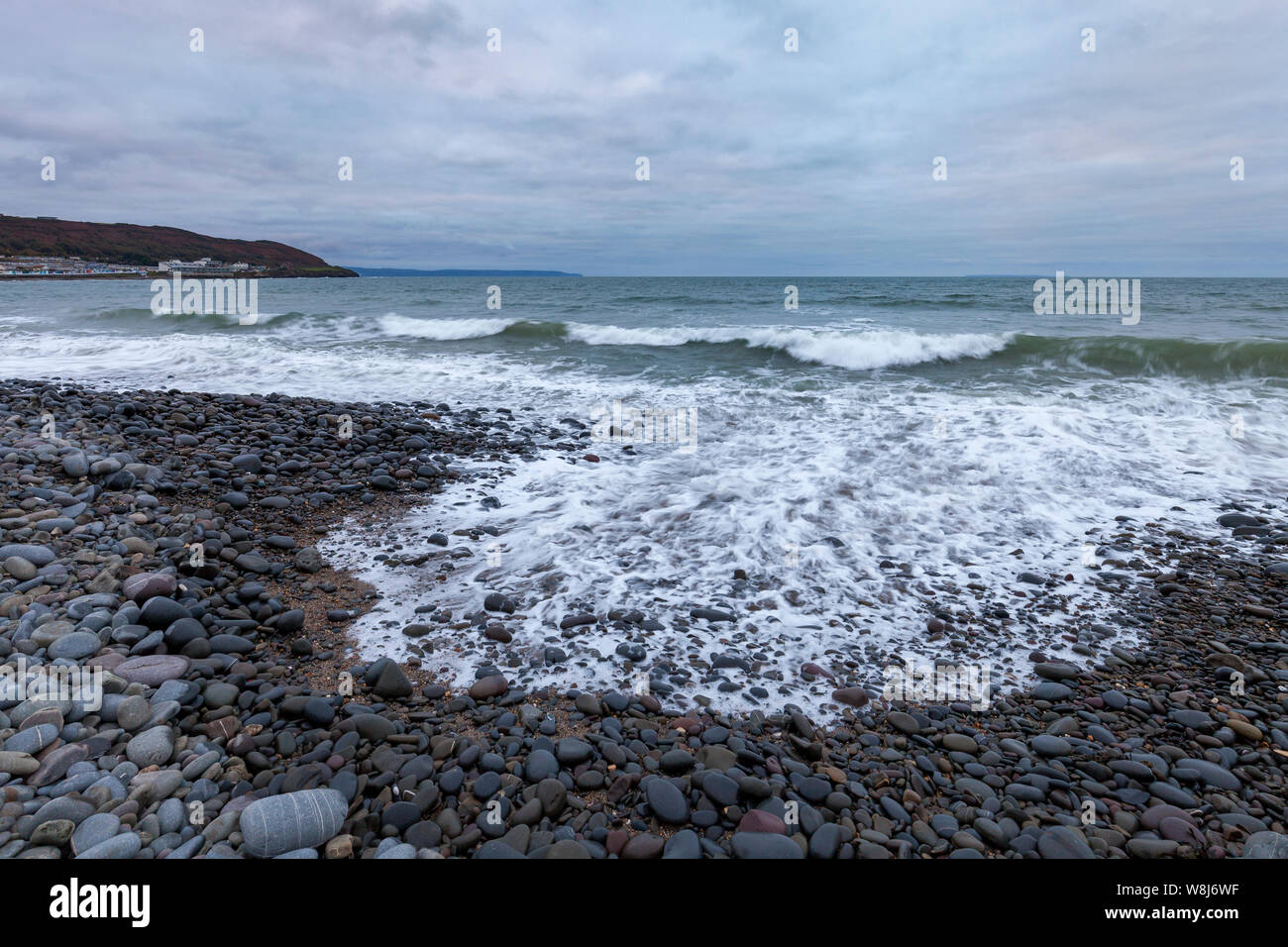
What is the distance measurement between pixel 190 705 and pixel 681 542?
3.86 metres

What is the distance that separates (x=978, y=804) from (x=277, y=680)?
3.97 meters

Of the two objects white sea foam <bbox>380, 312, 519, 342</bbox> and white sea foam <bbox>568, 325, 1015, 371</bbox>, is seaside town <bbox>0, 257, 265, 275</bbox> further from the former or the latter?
white sea foam <bbox>568, 325, 1015, 371</bbox>

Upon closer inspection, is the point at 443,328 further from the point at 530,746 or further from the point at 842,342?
the point at 530,746

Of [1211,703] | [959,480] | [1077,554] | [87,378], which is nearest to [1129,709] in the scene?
[1211,703]

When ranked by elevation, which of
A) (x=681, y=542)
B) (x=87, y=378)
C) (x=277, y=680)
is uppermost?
(x=87, y=378)

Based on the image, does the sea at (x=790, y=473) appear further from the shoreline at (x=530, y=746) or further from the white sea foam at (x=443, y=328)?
the white sea foam at (x=443, y=328)

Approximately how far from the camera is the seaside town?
6581cm

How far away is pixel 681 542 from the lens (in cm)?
589

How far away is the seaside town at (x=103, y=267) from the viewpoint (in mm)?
65812

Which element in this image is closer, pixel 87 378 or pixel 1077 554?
pixel 1077 554
